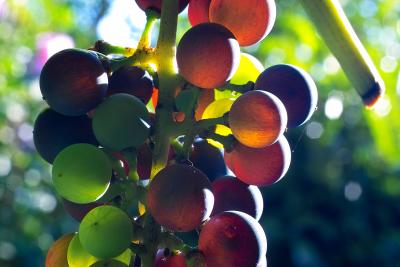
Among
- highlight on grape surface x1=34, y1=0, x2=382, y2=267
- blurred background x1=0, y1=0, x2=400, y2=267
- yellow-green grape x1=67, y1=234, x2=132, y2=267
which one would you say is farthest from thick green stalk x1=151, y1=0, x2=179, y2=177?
blurred background x1=0, y1=0, x2=400, y2=267

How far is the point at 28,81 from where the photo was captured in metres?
2.81

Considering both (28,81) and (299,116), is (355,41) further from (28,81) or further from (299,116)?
(28,81)

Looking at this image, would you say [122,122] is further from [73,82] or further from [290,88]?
[290,88]

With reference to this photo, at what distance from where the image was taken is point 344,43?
0.82 m

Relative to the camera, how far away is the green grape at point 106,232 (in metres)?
0.74

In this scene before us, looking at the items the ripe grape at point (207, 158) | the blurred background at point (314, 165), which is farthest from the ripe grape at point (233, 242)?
the blurred background at point (314, 165)

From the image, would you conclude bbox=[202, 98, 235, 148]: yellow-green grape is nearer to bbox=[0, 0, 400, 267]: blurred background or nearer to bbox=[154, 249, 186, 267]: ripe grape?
bbox=[154, 249, 186, 267]: ripe grape

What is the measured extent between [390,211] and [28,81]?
1551mm

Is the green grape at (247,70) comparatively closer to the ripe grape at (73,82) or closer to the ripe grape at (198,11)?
the ripe grape at (198,11)

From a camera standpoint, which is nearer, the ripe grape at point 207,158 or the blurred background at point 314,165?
the ripe grape at point 207,158

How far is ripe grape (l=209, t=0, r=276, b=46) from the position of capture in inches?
32.8

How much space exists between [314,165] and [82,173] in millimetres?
1537

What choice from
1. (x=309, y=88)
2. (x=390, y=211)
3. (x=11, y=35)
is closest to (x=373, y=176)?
(x=390, y=211)

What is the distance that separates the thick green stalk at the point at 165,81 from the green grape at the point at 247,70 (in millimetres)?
139
